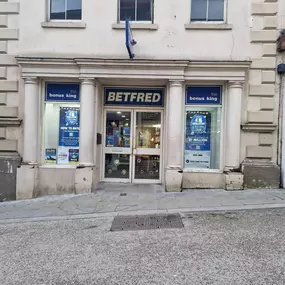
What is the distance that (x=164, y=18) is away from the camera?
7.28m

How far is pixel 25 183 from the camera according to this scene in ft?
23.4

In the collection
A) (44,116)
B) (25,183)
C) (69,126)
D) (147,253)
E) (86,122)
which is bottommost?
(147,253)

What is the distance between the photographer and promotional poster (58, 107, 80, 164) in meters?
7.66

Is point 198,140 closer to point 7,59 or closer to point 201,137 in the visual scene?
point 201,137

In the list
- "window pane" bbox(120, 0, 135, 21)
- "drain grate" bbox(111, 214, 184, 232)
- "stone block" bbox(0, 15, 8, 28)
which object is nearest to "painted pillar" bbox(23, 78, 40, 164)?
"stone block" bbox(0, 15, 8, 28)

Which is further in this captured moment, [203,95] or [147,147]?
[147,147]

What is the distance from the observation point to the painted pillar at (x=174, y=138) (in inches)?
281

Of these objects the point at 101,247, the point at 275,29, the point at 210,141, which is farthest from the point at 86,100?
the point at 275,29

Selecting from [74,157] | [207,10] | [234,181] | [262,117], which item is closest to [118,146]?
[74,157]

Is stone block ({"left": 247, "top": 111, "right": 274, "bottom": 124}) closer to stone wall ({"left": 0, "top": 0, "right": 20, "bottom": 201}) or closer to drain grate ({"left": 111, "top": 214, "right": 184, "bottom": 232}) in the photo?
drain grate ({"left": 111, "top": 214, "right": 184, "bottom": 232})

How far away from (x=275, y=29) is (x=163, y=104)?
370 cm

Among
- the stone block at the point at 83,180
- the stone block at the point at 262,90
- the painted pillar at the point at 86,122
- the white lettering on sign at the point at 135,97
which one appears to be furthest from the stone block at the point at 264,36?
the stone block at the point at 83,180

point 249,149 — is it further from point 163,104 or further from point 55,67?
point 55,67

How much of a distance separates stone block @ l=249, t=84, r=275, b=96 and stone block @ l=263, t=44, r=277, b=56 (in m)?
0.87
